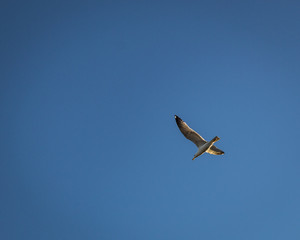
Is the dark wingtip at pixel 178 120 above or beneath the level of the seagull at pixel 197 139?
above

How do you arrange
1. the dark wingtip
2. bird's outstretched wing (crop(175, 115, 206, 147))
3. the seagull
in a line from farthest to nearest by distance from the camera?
the dark wingtip → bird's outstretched wing (crop(175, 115, 206, 147)) → the seagull

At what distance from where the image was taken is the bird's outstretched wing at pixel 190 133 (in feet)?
85.6

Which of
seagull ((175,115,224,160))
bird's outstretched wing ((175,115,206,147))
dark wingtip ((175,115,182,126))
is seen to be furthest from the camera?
dark wingtip ((175,115,182,126))

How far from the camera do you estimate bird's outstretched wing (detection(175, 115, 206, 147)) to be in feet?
85.6

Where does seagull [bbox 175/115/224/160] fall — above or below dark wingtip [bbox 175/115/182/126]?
below

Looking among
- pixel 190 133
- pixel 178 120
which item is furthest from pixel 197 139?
pixel 178 120

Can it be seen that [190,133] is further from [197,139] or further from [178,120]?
[178,120]

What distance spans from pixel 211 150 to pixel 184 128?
9.86 feet

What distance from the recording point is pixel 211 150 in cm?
2592

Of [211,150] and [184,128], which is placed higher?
[184,128]

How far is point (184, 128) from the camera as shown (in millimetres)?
26734

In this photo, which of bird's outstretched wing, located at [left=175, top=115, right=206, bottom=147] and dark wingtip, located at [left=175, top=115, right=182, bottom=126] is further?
dark wingtip, located at [left=175, top=115, right=182, bottom=126]

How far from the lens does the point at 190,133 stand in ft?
87.0

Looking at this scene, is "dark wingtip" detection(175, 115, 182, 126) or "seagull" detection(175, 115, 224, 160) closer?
"seagull" detection(175, 115, 224, 160)
